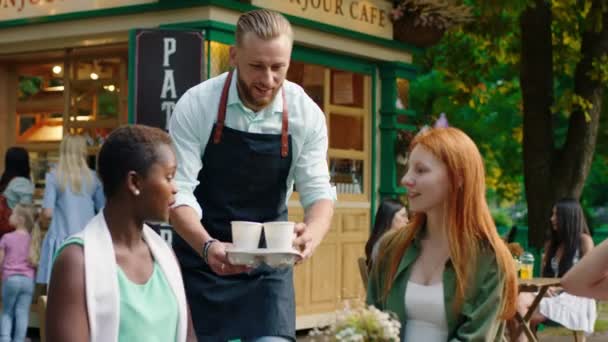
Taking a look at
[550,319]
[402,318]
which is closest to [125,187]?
[402,318]

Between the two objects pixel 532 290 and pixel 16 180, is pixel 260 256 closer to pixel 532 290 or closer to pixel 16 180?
pixel 532 290

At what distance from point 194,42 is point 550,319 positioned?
3.91 metres

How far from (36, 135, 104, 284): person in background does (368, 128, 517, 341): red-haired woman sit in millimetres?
5829

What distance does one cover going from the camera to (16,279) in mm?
9984

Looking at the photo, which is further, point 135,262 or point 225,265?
point 225,265

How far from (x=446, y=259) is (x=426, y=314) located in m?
0.22

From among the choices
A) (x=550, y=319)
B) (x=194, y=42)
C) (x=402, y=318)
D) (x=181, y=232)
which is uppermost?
(x=194, y=42)

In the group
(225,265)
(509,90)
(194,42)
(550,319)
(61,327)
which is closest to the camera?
(61,327)

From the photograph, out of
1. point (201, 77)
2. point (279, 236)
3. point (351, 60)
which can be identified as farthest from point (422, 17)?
point (279, 236)

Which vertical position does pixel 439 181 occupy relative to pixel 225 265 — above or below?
above

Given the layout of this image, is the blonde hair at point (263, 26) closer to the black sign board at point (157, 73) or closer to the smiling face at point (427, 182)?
the smiling face at point (427, 182)

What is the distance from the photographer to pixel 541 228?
48.0 ft

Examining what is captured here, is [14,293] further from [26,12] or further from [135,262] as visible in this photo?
[135,262]

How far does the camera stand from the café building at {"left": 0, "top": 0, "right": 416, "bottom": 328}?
31.9 feet
